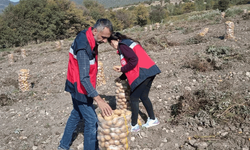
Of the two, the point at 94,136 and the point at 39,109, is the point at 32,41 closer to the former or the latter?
the point at 39,109

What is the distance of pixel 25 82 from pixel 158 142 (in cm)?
524

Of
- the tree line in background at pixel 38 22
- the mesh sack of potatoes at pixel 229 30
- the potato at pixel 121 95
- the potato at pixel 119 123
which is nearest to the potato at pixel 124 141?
the potato at pixel 119 123

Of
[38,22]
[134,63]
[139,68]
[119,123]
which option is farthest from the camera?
[38,22]

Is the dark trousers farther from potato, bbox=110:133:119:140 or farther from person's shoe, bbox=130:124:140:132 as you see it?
potato, bbox=110:133:119:140

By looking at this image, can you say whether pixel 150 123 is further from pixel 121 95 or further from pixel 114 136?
pixel 114 136

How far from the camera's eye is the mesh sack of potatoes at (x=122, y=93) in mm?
3611

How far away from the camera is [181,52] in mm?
8430

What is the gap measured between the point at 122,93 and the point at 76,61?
1.33 metres

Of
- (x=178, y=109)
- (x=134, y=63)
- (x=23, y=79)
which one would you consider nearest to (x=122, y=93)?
(x=134, y=63)

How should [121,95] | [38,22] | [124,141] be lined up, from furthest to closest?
1. [38,22]
2. [121,95]
3. [124,141]

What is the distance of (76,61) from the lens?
2561 millimetres

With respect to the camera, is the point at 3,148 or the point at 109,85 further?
the point at 109,85

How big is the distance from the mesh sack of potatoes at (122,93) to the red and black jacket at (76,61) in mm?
961

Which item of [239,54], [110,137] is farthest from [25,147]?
[239,54]
